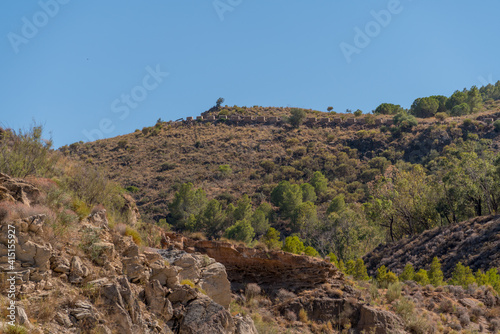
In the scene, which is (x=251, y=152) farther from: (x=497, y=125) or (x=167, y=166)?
(x=497, y=125)

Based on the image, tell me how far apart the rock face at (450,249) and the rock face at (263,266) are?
12020 millimetres

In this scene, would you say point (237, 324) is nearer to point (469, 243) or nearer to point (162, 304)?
point (162, 304)

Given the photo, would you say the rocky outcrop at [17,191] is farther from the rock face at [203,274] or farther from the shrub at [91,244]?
the rock face at [203,274]

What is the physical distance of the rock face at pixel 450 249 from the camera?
1075 inches

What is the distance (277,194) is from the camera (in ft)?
190

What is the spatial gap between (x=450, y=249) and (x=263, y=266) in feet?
54.1

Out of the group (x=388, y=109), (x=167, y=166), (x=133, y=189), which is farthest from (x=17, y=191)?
(x=388, y=109)

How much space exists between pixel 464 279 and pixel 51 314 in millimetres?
22488

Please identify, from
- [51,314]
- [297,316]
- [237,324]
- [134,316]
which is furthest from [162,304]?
[297,316]

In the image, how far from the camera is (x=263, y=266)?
18.5 m

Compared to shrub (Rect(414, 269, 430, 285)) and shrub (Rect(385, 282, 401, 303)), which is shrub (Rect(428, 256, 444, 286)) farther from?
shrub (Rect(385, 282, 401, 303))

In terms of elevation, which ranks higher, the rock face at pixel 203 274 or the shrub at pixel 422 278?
the rock face at pixel 203 274

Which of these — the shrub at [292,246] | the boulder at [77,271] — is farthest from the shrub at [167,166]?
the boulder at [77,271]

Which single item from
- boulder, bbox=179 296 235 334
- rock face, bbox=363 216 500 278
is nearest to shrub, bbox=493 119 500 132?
rock face, bbox=363 216 500 278
